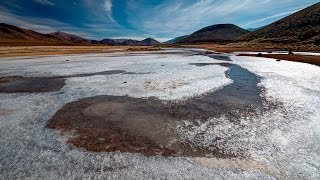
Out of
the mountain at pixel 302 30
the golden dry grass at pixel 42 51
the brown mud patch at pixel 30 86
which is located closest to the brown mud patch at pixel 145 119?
the brown mud patch at pixel 30 86

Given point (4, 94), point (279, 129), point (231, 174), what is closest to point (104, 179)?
point (231, 174)

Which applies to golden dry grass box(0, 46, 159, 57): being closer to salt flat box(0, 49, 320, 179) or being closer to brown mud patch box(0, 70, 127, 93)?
brown mud patch box(0, 70, 127, 93)

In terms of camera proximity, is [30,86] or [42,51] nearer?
[30,86]

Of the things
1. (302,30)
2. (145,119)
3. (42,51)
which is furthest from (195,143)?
(302,30)

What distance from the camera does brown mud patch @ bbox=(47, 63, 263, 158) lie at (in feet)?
21.2

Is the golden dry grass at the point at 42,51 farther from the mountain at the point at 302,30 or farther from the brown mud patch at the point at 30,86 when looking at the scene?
the mountain at the point at 302,30

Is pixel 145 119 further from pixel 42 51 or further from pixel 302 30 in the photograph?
pixel 302 30

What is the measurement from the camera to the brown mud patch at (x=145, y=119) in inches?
254

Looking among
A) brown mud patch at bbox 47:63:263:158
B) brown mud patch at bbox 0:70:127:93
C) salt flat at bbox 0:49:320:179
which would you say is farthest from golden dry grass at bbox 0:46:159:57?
salt flat at bbox 0:49:320:179

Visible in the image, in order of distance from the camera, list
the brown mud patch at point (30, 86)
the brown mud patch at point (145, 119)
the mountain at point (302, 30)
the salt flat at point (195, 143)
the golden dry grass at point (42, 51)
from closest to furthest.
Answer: the salt flat at point (195, 143) → the brown mud patch at point (145, 119) → the brown mud patch at point (30, 86) → the golden dry grass at point (42, 51) → the mountain at point (302, 30)

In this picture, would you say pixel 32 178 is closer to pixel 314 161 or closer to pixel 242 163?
pixel 242 163

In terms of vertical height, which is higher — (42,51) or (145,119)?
(145,119)

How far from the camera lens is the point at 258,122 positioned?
8094 millimetres

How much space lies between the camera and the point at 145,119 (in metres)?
8.52
